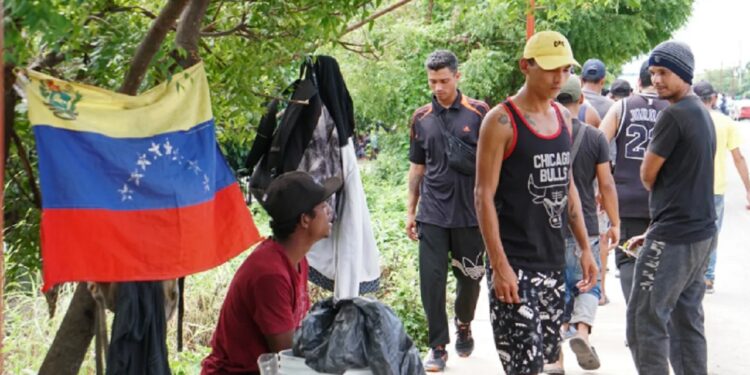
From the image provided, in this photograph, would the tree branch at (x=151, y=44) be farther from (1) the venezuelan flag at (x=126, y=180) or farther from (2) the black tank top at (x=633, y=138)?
(2) the black tank top at (x=633, y=138)

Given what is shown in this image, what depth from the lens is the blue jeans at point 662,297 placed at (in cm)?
530

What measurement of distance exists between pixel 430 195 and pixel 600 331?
2287 mm

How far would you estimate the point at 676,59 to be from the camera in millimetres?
5258

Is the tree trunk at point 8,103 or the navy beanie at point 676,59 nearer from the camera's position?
the tree trunk at point 8,103

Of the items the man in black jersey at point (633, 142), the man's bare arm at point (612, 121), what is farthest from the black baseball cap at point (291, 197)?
the man's bare arm at point (612, 121)

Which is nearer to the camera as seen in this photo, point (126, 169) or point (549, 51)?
point (126, 169)

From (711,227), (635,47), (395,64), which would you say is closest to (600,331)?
(711,227)

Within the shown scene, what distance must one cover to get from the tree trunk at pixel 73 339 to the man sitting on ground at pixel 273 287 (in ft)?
1.76

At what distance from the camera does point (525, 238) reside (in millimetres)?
4879

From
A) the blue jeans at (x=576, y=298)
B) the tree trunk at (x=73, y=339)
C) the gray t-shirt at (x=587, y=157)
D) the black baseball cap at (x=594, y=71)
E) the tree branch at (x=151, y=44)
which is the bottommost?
the blue jeans at (x=576, y=298)

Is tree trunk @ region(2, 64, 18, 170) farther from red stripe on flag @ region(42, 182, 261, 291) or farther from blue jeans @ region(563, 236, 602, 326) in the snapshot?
blue jeans @ region(563, 236, 602, 326)

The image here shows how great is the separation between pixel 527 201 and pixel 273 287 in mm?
1514

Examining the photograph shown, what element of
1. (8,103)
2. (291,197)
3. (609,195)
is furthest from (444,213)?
(8,103)

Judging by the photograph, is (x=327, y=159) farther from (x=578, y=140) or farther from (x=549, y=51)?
(x=578, y=140)
